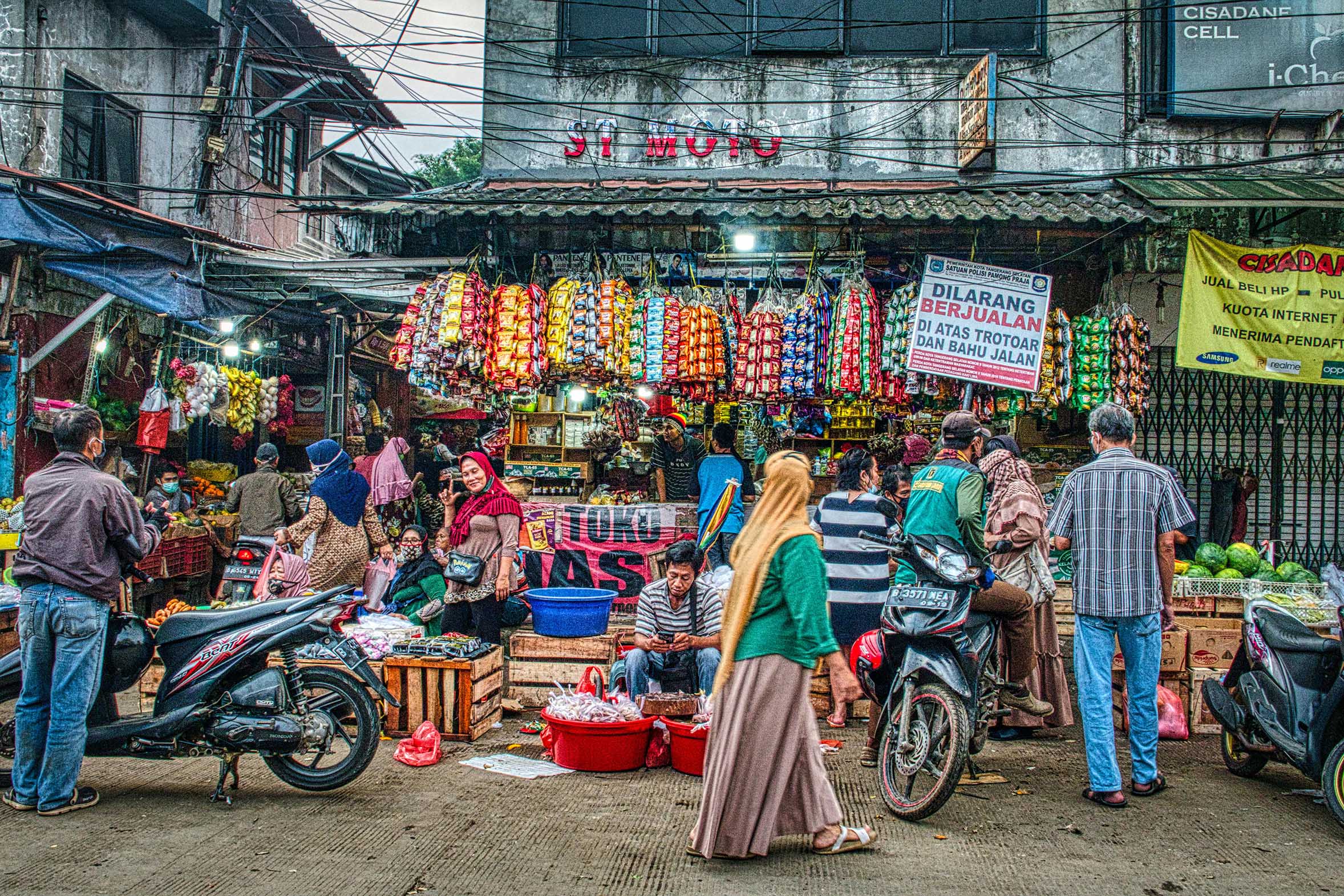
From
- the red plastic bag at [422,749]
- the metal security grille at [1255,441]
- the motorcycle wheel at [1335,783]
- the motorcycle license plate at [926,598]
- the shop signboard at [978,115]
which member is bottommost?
the red plastic bag at [422,749]

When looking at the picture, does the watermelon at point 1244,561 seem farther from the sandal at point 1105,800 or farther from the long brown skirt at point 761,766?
the long brown skirt at point 761,766

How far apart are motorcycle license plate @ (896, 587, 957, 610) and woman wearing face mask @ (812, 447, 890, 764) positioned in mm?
1735

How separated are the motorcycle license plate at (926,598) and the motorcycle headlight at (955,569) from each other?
7 centimetres

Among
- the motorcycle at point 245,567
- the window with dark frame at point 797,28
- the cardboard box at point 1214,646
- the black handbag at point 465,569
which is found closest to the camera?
the cardboard box at point 1214,646

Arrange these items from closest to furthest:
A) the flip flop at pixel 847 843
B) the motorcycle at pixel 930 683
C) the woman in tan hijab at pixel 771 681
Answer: the woman in tan hijab at pixel 771 681, the flip flop at pixel 847 843, the motorcycle at pixel 930 683

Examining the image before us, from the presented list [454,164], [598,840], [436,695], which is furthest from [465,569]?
[454,164]

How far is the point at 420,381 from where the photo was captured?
828 cm

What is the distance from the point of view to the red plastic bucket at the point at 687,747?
519cm

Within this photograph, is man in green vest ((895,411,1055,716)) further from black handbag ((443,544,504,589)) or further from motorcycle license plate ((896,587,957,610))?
black handbag ((443,544,504,589))

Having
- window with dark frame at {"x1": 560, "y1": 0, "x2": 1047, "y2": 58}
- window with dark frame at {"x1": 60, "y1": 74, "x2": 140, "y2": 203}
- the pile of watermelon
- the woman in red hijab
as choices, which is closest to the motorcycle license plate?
the woman in red hijab

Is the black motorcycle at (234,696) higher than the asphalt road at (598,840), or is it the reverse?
the black motorcycle at (234,696)

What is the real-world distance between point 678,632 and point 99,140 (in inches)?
468

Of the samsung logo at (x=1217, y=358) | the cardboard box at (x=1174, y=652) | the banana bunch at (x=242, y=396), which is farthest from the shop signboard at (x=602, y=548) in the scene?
the banana bunch at (x=242, y=396)

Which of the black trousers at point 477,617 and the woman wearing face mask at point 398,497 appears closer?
the black trousers at point 477,617
